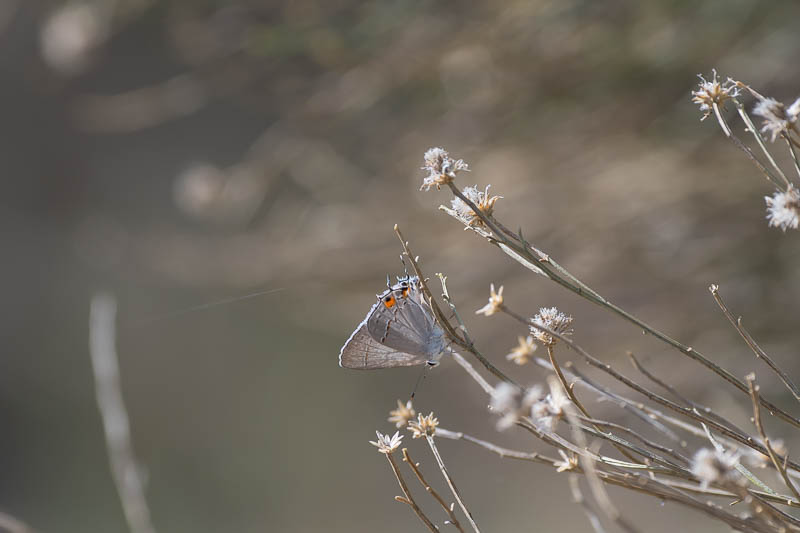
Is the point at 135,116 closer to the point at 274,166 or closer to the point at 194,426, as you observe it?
the point at 274,166

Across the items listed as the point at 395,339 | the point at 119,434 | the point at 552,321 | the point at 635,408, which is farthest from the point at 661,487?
the point at 119,434

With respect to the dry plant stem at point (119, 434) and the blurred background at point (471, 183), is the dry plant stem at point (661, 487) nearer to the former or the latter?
the blurred background at point (471, 183)

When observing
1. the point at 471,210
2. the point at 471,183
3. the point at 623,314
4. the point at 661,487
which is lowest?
the point at 661,487

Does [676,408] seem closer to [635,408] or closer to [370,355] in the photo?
[635,408]

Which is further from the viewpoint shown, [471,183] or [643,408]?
[471,183]

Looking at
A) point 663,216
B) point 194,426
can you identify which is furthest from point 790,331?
point 194,426

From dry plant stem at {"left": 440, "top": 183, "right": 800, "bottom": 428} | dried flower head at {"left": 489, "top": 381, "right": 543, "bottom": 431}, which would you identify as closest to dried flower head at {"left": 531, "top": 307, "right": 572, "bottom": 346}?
dry plant stem at {"left": 440, "top": 183, "right": 800, "bottom": 428}

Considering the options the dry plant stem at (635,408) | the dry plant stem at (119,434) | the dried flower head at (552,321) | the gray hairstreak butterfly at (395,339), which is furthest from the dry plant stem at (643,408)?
the dry plant stem at (119,434)

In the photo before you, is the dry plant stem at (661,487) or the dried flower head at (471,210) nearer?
the dry plant stem at (661,487)
